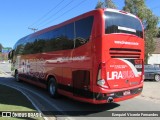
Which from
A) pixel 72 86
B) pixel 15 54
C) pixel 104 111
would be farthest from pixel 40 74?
pixel 15 54

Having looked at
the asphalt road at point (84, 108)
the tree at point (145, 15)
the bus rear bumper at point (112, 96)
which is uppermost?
the tree at point (145, 15)

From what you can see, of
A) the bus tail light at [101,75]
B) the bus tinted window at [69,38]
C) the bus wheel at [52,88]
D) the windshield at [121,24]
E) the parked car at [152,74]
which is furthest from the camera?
the parked car at [152,74]

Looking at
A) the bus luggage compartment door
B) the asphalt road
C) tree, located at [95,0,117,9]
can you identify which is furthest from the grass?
tree, located at [95,0,117,9]

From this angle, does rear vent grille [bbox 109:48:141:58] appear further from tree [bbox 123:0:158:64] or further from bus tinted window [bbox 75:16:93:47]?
tree [bbox 123:0:158:64]

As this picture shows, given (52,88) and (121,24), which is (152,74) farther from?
(121,24)

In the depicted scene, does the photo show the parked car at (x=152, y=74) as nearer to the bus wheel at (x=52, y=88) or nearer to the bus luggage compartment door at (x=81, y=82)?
the bus wheel at (x=52, y=88)

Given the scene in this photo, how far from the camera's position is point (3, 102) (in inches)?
440

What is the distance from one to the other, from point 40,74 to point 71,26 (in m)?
4.64

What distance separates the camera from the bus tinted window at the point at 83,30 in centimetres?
1003

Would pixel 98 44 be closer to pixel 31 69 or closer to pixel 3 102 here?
pixel 3 102

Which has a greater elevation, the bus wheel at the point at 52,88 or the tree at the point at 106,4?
the tree at the point at 106,4

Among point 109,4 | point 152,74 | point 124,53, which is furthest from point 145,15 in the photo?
point 124,53

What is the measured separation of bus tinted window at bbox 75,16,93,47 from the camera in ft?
32.9

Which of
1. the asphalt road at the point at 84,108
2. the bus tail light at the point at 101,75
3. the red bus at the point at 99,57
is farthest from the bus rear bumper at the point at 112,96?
the asphalt road at the point at 84,108
